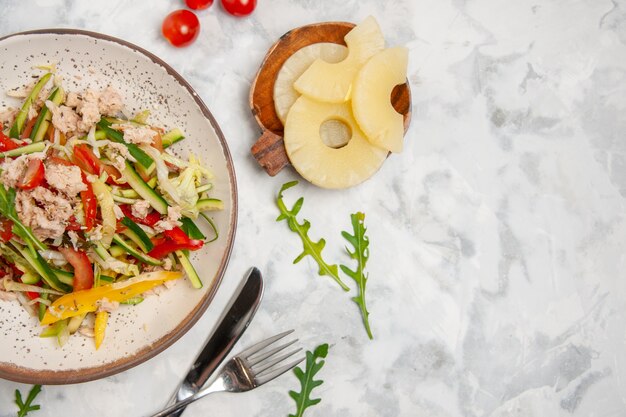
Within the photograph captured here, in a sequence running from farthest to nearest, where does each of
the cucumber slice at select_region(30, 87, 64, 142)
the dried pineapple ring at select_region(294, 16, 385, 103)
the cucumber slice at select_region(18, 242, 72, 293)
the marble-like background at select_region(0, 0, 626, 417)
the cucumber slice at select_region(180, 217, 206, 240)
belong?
the marble-like background at select_region(0, 0, 626, 417) → the dried pineapple ring at select_region(294, 16, 385, 103) → the cucumber slice at select_region(180, 217, 206, 240) → the cucumber slice at select_region(30, 87, 64, 142) → the cucumber slice at select_region(18, 242, 72, 293)

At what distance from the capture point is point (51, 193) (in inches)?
112

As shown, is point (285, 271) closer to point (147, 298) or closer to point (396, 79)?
point (147, 298)

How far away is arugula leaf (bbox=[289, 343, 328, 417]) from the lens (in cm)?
344

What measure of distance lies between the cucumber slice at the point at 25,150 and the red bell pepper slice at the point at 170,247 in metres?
0.75

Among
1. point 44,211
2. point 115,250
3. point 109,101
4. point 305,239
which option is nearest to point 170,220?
point 115,250

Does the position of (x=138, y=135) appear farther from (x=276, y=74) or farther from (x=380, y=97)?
(x=380, y=97)

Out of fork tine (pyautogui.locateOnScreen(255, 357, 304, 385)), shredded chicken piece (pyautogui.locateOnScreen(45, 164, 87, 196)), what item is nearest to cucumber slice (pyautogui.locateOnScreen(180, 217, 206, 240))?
shredded chicken piece (pyautogui.locateOnScreen(45, 164, 87, 196))

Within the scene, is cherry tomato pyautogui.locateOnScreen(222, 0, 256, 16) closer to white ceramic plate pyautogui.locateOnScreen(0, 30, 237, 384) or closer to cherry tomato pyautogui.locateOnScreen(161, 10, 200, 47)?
cherry tomato pyautogui.locateOnScreen(161, 10, 200, 47)

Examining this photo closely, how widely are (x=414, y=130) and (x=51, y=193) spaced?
2.03 meters

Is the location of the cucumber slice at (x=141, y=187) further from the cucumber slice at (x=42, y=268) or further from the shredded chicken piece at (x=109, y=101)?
the cucumber slice at (x=42, y=268)

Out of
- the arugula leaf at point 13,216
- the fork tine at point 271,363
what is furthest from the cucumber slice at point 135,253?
the fork tine at point 271,363

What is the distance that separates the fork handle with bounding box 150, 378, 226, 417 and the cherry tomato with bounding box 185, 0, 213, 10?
2.11 m

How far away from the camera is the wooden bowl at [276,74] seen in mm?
3377

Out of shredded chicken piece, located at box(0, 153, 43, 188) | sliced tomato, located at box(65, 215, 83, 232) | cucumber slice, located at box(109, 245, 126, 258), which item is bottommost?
cucumber slice, located at box(109, 245, 126, 258)
